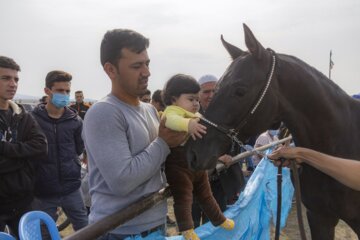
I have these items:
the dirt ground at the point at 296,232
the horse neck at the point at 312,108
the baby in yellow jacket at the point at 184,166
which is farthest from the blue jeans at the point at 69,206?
the horse neck at the point at 312,108

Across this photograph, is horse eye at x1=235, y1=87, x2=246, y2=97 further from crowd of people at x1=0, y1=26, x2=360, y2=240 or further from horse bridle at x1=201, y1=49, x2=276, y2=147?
crowd of people at x1=0, y1=26, x2=360, y2=240

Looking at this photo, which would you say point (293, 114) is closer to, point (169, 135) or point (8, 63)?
point (169, 135)

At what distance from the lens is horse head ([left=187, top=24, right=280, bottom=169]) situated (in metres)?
1.82

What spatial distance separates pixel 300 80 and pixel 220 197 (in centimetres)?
194

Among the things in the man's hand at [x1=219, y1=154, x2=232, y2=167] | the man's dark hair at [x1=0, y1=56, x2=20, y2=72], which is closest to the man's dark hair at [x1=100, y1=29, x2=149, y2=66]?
the man's hand at [x1=219, y1=154, x2=232, y2=167]

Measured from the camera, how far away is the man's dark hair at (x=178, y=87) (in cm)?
209

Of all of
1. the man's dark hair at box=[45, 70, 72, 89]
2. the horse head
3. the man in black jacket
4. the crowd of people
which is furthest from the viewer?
the man's dark hair at box=[45, 70, 72, 89]

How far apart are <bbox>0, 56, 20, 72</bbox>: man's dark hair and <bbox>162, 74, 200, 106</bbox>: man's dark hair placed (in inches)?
75.2

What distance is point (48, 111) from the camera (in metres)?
3.61

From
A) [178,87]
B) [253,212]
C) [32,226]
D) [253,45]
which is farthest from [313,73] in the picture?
[32,226]

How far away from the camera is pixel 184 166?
185cm

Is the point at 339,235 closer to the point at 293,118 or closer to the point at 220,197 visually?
the point at 220,197

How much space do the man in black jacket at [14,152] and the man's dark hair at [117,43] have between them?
6.07 feet

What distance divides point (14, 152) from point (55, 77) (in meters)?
1.23
